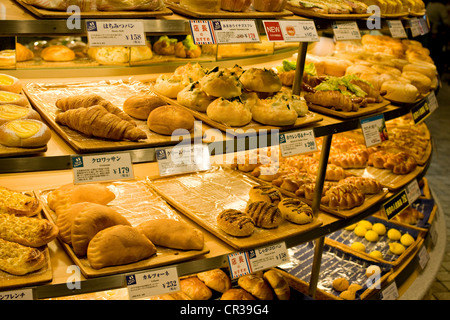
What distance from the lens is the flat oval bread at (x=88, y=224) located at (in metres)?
1.81

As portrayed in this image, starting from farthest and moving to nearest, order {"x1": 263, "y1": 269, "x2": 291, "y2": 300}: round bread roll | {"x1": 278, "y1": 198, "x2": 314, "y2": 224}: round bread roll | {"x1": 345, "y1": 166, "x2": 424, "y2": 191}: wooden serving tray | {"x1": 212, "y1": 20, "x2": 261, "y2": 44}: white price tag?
{"x1": 345, "y1": 166, "x2": 424, "y2": 191}: wooden serving tray, {"x1": 263, "y1": 269, "x2": 291, "y2": 300}: round bread roll, {"x1": 278, "y1": 198, "x2": 314, "y2": 224}: round bread roll, {"x1": 212, "y1": 20, "x2": 261, "y2": 44}: white price tag

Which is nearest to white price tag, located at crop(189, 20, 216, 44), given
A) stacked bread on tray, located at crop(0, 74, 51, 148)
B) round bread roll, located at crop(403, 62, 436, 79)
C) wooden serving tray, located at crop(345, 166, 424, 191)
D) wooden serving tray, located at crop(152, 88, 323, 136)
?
wooden serving tray, located at crop(152, 88, 323, 136)

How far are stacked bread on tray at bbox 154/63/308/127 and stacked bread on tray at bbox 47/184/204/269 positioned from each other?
0.53m

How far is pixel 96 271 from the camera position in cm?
172

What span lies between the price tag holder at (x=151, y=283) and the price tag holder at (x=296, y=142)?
2.36ft

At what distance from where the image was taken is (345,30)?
8.04 feet

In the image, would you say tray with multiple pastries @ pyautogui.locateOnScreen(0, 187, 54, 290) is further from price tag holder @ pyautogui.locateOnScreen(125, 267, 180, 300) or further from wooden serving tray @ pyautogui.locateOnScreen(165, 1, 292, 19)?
wooden serving tray @ pyautogui.locateOnScreen(165, 1, 292, 19)

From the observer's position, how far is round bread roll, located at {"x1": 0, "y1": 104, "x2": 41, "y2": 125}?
172 cm

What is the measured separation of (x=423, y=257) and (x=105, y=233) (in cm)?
265

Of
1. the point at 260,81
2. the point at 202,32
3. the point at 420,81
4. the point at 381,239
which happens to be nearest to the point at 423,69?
the point at 420,81

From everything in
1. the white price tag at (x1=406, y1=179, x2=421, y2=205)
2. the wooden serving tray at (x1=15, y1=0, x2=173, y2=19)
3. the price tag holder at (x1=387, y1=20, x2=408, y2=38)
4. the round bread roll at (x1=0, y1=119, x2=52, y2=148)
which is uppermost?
the wooden serving tray at (x1=15, y1=0, x2=173, y2=19)

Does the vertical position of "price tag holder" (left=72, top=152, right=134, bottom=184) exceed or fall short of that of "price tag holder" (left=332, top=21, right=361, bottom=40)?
it falls short

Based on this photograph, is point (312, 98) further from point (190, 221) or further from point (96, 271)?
point (96, 271)

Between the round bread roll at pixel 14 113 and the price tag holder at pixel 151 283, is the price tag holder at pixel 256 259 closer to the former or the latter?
the price tag holder at pixel 151 283
